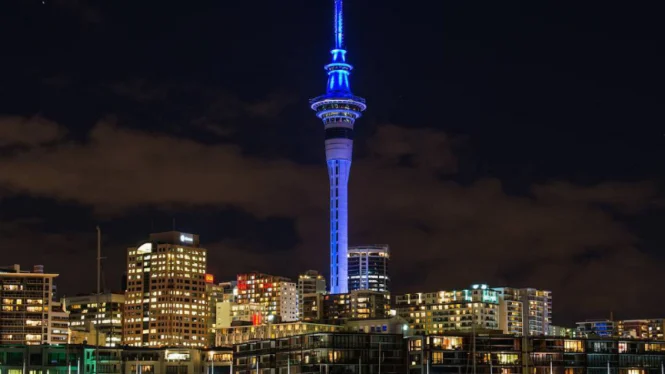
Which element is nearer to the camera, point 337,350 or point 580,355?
point 337,350

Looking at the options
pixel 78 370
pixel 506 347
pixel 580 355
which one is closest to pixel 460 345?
pixel 506 347

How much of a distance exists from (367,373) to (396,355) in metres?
8.08

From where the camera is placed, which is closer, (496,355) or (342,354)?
(342,354)

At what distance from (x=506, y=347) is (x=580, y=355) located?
43.4ft

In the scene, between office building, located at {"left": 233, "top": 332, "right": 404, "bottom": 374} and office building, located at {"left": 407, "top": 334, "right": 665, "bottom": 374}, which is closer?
office building, located at {"left": 233, "top": 332, "right": 404, "bottom": 374}

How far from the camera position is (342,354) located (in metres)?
188

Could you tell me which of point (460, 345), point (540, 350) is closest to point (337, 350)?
point (460, 345)

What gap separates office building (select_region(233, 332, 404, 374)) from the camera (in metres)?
187

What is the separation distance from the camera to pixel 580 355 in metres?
200

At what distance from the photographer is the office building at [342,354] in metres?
187

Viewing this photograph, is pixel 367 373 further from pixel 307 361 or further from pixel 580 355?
pixel 580 355

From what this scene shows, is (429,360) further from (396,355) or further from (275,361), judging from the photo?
(275,361)

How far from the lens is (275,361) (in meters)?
198

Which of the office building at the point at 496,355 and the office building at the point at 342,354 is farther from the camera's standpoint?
the office building at the point at 496,355
